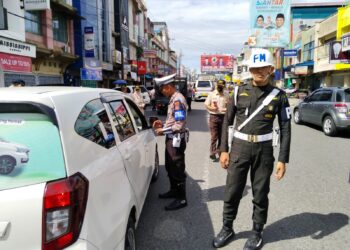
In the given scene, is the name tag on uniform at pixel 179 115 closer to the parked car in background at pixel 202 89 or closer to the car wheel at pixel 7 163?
the car wheel at pixel 7 163

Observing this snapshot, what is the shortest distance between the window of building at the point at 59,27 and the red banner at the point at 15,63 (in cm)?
685

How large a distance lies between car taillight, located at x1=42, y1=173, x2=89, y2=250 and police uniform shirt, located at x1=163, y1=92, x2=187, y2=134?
244 centimetres

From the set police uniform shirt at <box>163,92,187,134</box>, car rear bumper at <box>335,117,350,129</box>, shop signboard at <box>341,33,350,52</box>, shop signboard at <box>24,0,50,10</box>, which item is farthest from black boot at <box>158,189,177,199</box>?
shop signboard at <box>341,33,350,52</box>

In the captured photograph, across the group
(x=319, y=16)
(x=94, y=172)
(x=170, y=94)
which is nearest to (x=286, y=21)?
(x=319, y=16)

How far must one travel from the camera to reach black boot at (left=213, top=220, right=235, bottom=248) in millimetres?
3465

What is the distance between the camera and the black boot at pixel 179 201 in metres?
4.45

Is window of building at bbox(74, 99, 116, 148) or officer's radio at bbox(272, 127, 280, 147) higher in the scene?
window of building at bbox(74, 99, 116, 148)

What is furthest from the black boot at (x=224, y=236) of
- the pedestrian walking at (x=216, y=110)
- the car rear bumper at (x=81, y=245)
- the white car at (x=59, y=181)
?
the pedestrian walking at (x=216, y=110)

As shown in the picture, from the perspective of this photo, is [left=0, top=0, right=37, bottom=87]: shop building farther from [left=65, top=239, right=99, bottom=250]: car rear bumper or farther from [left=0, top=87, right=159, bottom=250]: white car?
[left=65, top=239, right=99, bottom=250]: car rear bumper

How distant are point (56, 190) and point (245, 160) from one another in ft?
6.63

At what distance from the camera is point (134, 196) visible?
3037mm

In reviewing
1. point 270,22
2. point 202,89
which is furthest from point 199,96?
point 270,22

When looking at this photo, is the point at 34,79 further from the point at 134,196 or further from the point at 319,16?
the point at 319,16

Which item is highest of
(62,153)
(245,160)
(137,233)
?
(62,153)
